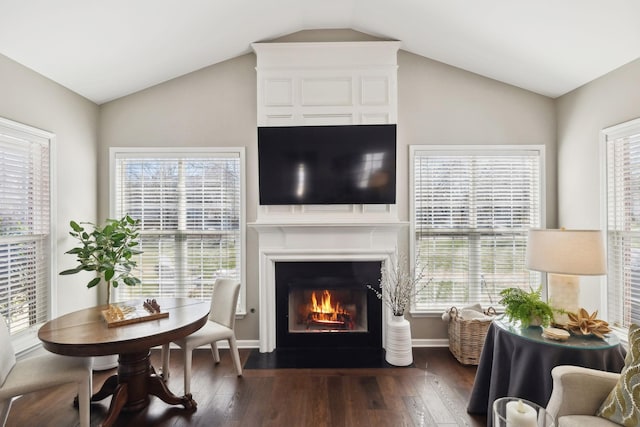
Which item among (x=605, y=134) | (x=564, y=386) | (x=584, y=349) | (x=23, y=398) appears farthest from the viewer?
(x=605, y=134)

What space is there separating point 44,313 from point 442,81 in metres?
4.38

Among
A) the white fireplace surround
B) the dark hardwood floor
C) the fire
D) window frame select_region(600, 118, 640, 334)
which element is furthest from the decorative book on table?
window frame select_region(600, 118, 640, 334)

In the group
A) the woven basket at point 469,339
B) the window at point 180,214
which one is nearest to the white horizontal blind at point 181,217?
the window at point 180,214

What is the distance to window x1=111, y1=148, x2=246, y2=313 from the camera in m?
3.55

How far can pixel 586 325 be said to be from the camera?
1.97 m

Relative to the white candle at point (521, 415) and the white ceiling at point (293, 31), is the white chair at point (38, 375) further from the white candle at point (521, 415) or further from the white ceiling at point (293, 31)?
the white candle at point (521, 415)

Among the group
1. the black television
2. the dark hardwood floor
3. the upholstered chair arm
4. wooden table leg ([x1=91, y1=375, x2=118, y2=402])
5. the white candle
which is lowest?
the dark hardwood floor

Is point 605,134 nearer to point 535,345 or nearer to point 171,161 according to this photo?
point 535,345

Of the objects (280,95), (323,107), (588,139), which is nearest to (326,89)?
(323,107)

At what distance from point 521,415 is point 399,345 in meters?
2.15

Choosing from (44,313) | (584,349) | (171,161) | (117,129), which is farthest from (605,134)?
(44,313)

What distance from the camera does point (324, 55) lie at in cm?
335

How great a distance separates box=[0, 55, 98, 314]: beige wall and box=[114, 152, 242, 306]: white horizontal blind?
12.5 inches

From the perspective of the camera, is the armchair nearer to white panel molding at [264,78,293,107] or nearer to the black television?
the black television
